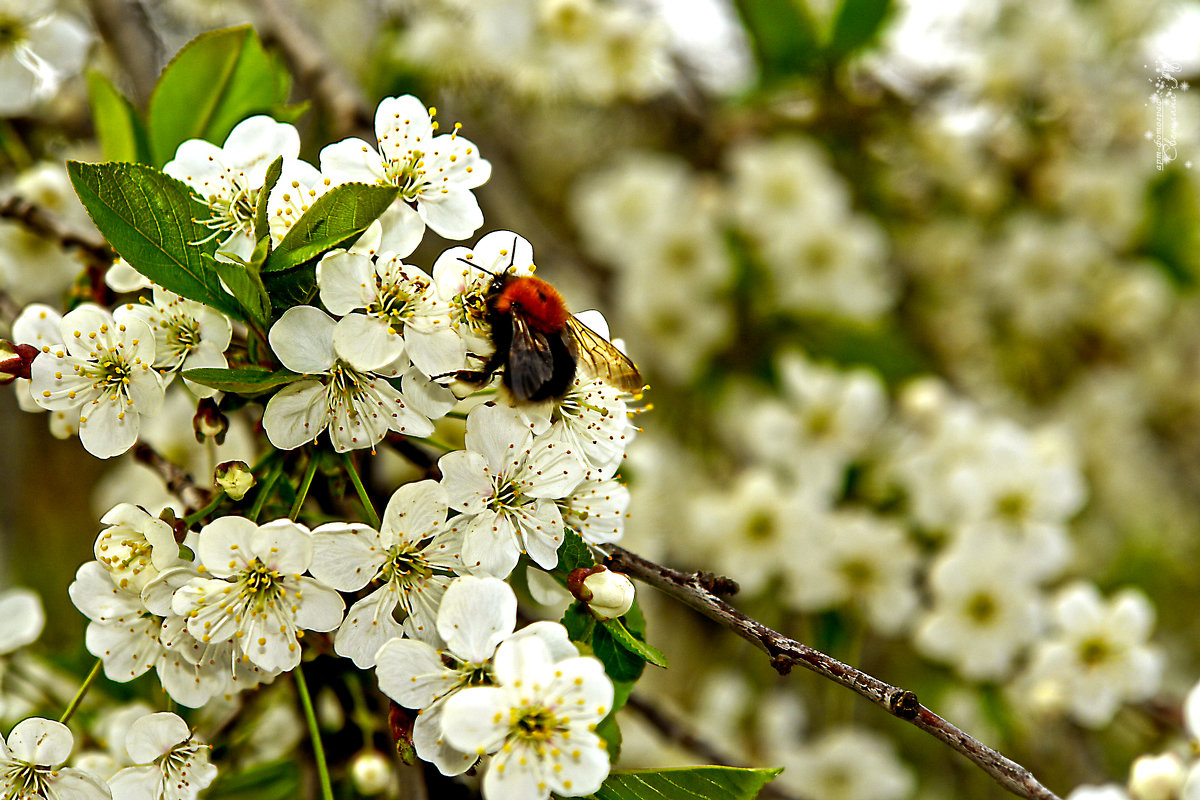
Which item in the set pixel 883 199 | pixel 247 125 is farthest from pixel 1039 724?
pixel 247 125

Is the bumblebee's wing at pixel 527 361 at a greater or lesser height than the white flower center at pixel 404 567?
greater

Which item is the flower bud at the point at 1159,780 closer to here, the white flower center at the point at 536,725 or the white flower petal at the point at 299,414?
the white flower center at the point at 536,725

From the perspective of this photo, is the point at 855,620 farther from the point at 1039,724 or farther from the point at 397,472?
the point at 397,472

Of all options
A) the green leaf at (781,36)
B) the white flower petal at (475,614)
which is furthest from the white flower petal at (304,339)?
the green leaf at (781,36)
